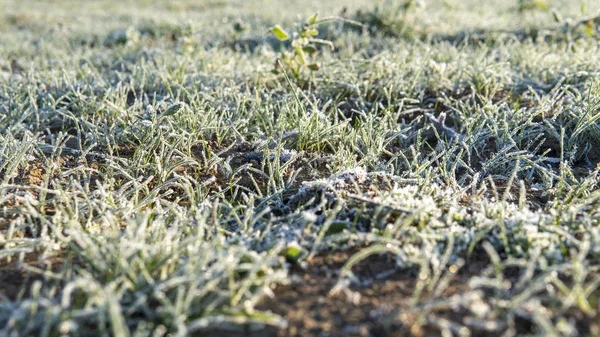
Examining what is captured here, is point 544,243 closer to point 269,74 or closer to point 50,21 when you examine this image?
point 269,74

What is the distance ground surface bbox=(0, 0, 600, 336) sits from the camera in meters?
1.30

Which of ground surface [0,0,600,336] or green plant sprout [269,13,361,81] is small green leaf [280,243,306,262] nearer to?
ground surface [0,0,600,336]

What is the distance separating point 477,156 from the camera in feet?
8.09

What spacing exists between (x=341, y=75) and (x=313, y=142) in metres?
0.93

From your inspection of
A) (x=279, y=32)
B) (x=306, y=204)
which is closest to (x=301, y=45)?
(x=279, y=32)

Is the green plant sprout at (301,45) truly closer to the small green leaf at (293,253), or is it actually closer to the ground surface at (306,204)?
the ground surface at (306,204)


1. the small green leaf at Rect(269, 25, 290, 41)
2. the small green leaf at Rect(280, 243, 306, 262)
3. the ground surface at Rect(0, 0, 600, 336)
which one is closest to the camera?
the ground surface at Rect(0, 0, 600, 336)

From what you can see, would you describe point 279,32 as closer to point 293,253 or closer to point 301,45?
point 301,45

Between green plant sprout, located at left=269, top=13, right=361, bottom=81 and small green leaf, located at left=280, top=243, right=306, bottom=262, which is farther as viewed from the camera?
green plant sprout, located at left=269, top=13, right=361, bottom=81

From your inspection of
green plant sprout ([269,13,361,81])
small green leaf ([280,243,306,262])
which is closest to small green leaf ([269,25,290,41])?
green plant sprout ([269,13,361,81])

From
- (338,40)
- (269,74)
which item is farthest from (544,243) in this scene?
(338,40)

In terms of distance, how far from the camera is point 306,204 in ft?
5.98

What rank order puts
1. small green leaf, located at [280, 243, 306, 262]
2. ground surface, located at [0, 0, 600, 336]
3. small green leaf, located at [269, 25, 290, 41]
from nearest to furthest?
ground surface, located at [0, 0, 600, 336] < small green leaf, located at [280, 243, 306, 262] < small green leaf, located at [269, 25, 290, 41]

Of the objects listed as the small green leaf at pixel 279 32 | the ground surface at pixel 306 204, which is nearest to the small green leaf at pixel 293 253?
the ground surface at pixel 306 204
